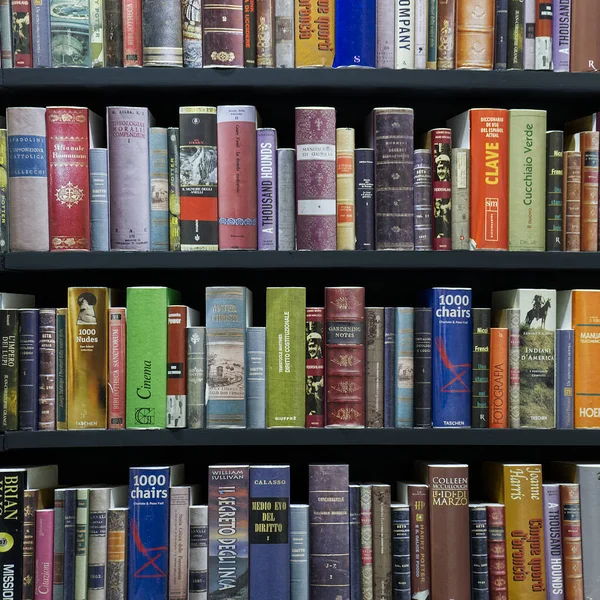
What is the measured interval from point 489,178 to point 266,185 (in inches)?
15.9

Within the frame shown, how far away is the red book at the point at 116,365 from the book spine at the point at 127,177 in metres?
0.13

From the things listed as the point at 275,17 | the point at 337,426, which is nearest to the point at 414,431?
the point at 337,426

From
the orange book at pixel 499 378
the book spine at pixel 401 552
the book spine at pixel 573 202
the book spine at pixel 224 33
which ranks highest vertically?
the book spine at pixel 224 33

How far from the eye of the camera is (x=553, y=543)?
142cm

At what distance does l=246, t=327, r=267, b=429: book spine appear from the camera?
143 cm

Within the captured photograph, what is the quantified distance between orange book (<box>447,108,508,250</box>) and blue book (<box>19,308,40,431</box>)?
806 millimetres

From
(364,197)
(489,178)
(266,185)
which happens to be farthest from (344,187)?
(489,178)

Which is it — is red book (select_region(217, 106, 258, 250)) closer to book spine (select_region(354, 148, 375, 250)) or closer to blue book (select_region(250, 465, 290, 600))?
book spine (select_region(354, 148, 375, 250))

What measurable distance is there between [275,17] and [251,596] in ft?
3.39

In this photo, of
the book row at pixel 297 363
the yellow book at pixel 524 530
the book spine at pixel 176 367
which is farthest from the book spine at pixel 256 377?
the yellow book at pixel 524 530

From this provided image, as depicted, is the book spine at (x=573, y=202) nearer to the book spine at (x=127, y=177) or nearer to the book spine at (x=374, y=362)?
the book spine at (x=374, y=362)

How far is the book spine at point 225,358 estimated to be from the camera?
1410mm

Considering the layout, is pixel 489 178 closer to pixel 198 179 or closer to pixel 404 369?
pixel 404 369

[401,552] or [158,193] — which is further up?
[158,193]
